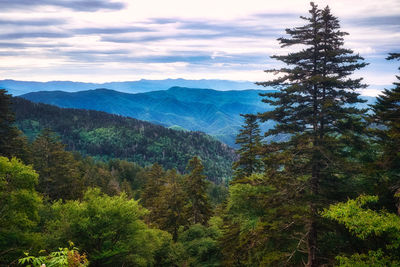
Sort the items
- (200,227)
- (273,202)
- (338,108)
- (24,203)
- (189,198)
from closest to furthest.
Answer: (338,108)
(273,202)
(24,203)
(200,227)
(189,198)

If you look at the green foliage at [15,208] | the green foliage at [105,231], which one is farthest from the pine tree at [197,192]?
the green foliage at [15,208]

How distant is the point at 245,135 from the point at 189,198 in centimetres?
1164

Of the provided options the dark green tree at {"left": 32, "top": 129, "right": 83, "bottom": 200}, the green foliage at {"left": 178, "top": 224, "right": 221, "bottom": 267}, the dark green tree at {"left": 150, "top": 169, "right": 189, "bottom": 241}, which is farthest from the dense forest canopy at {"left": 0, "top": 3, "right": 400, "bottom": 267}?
the dark green tree at {"left": 32, "top": 129, "right": 83, "bottom": 200}

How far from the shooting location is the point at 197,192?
115 ft

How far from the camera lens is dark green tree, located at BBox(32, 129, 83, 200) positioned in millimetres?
36969

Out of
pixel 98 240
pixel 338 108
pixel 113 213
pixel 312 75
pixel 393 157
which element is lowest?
pixel 98 240

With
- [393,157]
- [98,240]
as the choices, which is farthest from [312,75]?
[98,240]

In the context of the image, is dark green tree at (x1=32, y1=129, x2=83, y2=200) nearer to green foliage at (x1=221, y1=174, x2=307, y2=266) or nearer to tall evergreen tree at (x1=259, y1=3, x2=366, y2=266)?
green foliage at (x1=221, y1=174, x2=307, y2=266)

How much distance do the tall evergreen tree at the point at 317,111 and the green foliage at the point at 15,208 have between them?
17184 millimetres

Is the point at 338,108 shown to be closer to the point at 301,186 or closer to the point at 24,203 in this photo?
the point at 301,186

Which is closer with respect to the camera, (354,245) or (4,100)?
(354,245)

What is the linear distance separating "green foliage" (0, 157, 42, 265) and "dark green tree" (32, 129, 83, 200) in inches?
711

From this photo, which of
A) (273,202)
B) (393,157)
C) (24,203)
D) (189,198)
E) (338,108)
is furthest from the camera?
(189,198)

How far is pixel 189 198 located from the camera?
35.9 m
